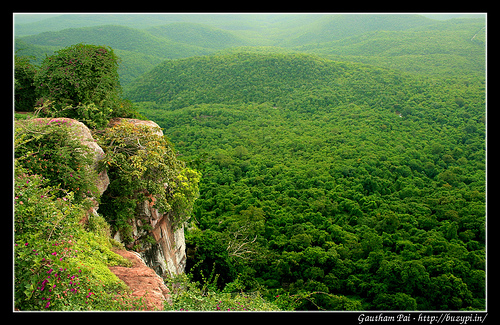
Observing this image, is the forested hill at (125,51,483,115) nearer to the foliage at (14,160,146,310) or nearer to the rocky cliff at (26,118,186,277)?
the rocky cliff at (26,118,186,277)

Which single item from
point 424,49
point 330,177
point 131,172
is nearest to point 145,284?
point 131,172

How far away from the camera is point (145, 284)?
7.66 m

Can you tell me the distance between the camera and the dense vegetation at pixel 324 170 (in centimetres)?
1574

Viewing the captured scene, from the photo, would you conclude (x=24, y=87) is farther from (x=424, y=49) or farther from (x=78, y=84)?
(x=424, y=49)

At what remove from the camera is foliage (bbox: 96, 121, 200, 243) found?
33.4 feet

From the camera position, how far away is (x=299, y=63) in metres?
74.3


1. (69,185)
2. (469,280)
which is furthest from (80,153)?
(469,280)

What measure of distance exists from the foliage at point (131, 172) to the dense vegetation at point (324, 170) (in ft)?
0.24

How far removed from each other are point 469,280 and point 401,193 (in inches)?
608

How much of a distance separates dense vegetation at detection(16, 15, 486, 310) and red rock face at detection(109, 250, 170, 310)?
0.49 meters

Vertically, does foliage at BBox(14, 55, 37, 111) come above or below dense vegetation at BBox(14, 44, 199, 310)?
above

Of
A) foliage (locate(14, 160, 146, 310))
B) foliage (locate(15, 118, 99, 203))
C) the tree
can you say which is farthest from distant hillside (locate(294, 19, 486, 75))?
foliage (locate(14, 160, 146, 310))

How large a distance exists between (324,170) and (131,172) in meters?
32.5
